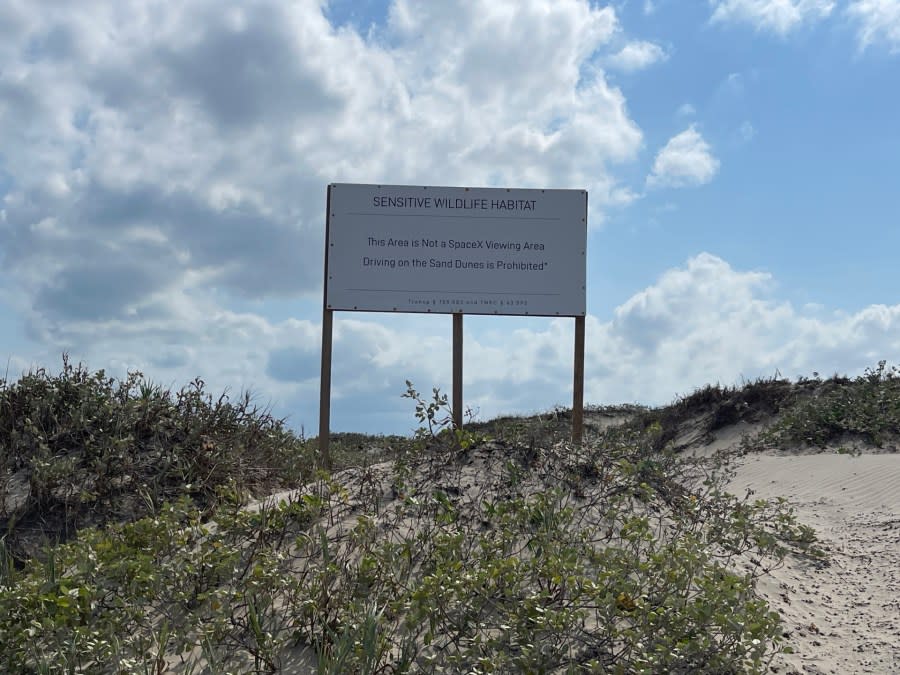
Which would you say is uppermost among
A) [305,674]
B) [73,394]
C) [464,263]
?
[464,263]

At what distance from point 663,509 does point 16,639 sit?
4640 mm

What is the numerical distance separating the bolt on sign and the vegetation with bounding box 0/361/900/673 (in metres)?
3.22

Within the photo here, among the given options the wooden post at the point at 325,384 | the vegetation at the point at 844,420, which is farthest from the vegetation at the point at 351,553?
the vegetation at the point at 844,420

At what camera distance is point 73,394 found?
23.5 feet

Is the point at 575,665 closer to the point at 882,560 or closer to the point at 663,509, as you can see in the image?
the point at 663,509

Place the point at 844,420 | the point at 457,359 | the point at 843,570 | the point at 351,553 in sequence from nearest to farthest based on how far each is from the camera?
1. the point at 351,553
2. the point at 843,570
3. the point at 457,359
4. the point at 844,420

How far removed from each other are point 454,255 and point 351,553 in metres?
6.11

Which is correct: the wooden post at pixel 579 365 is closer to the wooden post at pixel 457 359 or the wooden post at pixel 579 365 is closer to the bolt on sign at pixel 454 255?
the bolt on sign at pixel 454 255

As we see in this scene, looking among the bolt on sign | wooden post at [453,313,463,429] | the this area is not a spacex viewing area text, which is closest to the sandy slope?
the bolt on sign

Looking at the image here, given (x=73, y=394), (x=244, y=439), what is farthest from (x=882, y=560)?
(x=73, y=394)

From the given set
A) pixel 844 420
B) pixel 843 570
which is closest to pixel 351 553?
pixel 843 570

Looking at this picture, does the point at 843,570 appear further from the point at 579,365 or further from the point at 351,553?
the point at 579,365

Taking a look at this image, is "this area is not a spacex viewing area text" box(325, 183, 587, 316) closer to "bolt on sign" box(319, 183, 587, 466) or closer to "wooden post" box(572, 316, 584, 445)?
"bolt on sign" box(319, 183, 587, 466)

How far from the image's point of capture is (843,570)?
6.36 metres
